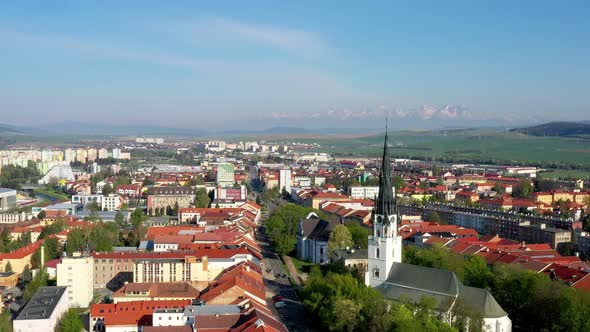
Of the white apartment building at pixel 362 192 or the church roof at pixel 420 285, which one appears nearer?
the church roof at pixel 420 285

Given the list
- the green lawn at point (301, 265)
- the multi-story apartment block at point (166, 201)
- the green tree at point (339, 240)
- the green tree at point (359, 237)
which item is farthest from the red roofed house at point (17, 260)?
the multi-story apartment block at point (166, 201)

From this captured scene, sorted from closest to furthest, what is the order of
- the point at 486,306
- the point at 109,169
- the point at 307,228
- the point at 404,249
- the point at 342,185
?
the point at 486,306
the point at 404,249
the point at 307,228
the point at 342,185
the point at 109,169

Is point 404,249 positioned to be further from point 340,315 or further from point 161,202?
point 161,202

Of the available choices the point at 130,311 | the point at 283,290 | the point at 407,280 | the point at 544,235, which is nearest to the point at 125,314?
the point at 130,311

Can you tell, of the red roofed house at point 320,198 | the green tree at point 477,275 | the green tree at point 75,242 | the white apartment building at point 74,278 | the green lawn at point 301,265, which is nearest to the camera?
the green tree at point 477,275

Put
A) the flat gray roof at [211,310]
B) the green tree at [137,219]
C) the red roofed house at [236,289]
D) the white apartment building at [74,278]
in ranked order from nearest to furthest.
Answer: the flat gray roof at [211,310]
the red roofed house at [236,289]
the white apartment building at [74,278]
the green tree at [137,219]

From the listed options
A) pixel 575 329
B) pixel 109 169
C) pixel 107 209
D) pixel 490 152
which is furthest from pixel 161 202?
pixel 490 152

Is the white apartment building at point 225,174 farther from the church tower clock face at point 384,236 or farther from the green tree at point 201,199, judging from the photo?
the church tower clock face at point 384,236
